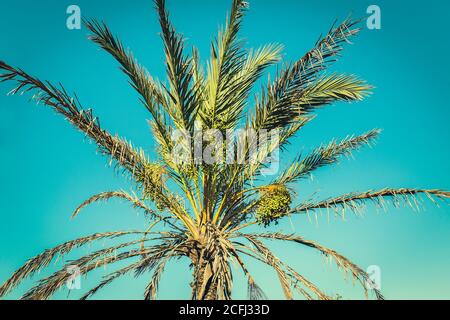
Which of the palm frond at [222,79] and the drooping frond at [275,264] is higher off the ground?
the palm frond at [222,79]

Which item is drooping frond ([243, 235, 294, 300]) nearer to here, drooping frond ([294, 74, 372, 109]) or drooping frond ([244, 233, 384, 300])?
drooping frond ([244, 233, 384, 300])

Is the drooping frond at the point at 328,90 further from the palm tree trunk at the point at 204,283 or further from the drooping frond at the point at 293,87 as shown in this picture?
the palm tree trunk at the point at 204,283

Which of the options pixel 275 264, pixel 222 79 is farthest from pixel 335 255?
pixel 222 79

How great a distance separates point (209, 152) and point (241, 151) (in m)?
0.53

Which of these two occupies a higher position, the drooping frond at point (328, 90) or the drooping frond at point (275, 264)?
the drooping frond at point (328, 90)

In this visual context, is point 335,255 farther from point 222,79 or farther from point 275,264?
point 222,79

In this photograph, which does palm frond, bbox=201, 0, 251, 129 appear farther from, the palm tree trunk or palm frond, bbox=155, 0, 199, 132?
the palm tree trunk

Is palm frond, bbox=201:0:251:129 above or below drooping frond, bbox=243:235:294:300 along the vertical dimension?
above

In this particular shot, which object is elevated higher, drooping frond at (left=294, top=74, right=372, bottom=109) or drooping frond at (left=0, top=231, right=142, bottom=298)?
drooping frond at (left=294, top=74, right=372, bottom=109)

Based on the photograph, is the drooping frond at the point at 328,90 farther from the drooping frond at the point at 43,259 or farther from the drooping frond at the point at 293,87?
the drooping frond at the point at 43,259

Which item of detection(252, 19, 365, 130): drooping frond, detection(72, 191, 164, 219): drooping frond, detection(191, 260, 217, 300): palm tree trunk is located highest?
detection(252, 19, 365, 130): drooping frond

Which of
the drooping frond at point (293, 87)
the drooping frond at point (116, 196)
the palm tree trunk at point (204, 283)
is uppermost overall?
the drooping frond at point (293, 87)

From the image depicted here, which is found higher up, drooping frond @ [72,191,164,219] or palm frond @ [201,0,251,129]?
palm frond @ [201,0,251,129]
